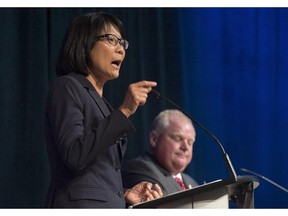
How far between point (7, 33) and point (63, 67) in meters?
1.93

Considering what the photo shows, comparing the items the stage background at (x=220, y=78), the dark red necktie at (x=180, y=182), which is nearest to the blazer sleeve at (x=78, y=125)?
the dark red necktie at (x=180, y=182)

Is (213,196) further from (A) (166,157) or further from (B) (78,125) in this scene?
(A) (166,157)

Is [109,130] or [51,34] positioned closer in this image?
[109,130]

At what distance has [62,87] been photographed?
1.63m

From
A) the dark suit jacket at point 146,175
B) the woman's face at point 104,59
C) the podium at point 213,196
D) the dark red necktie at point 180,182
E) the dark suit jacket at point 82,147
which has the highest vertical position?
the woman's face at point 104,59

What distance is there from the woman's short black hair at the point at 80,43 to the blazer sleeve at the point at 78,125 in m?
0.12

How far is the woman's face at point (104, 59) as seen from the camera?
1.77 m

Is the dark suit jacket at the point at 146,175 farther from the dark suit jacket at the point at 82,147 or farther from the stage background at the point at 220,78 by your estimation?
the dark suit jacket at the point at 82,147

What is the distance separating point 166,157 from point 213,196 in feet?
6.89

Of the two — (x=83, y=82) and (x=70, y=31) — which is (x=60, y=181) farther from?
(x=70, y=31)

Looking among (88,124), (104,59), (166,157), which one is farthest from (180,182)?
(88,124)

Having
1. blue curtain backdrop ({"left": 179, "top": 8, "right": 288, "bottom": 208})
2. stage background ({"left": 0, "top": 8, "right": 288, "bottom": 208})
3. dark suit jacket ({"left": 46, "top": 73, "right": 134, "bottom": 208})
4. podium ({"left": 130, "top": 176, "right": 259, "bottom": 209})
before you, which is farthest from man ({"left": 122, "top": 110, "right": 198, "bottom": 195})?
dark suit jacket ({"left": 46, "top": 73, "right": 134, "bottom": 208})

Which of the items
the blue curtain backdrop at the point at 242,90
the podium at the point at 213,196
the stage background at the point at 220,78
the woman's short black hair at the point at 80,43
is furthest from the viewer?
the blue curtain backdrop at the point at 242,90

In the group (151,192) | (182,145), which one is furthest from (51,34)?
(151,192)
